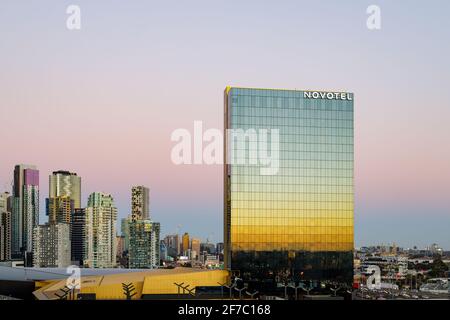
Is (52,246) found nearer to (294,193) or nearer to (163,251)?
(163,251)

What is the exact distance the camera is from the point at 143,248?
3181 cm

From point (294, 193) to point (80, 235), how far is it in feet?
40.1

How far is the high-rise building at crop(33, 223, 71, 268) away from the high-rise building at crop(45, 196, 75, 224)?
0.63m

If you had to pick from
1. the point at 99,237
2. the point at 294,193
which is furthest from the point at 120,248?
the point at 294,193

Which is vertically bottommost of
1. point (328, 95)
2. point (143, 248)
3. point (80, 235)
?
point (143, 248)

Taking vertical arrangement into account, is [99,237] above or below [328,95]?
below

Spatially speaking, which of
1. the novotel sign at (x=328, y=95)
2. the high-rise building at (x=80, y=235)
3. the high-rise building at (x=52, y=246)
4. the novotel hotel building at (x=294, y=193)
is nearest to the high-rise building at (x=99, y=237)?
the high-rise building at (x=80, y=235)

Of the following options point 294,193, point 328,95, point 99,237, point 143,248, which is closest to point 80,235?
point 99,237

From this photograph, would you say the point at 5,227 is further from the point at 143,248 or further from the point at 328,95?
the point at 328,95

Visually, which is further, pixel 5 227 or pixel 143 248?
pixel 143 248

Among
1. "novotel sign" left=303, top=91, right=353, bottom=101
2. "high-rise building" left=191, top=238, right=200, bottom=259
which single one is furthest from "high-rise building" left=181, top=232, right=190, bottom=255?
"novotel sign" left=303, top=91, right=353, bottom=101

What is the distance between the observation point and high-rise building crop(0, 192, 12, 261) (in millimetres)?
26308

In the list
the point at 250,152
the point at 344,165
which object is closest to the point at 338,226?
the point at 344,165
